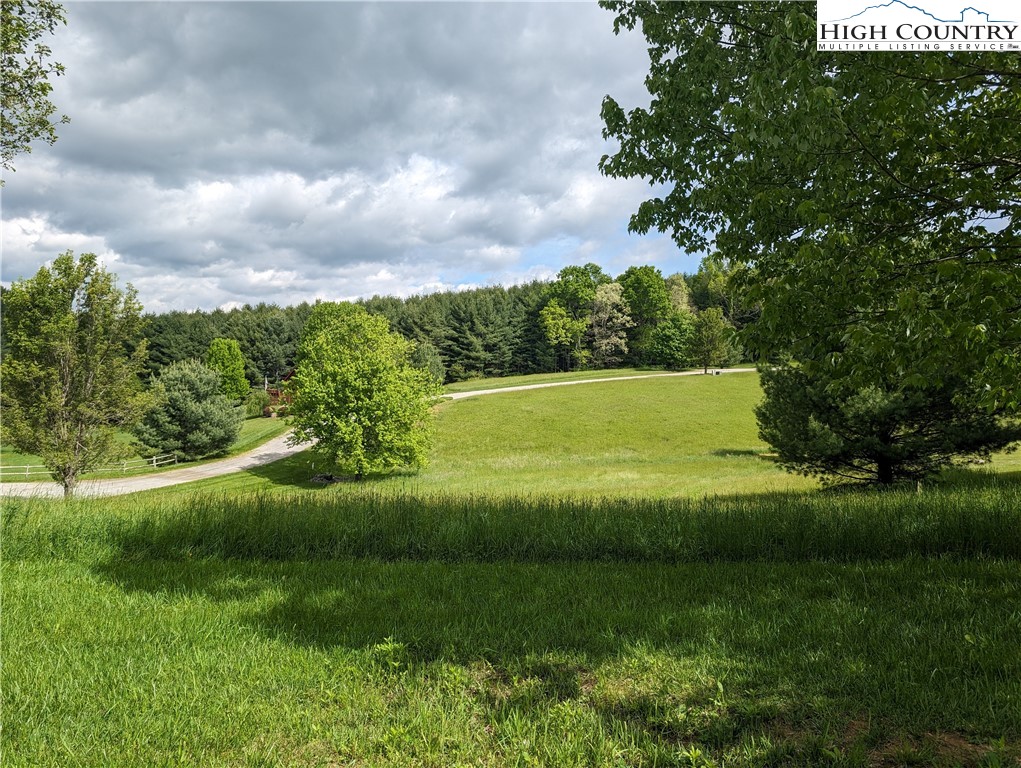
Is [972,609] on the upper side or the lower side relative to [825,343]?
lower

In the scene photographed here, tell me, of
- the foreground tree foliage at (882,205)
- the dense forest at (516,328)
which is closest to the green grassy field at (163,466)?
the dense forest at (516,328)

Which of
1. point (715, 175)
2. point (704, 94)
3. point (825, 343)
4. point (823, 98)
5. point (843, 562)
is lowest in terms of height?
point (843, 562)

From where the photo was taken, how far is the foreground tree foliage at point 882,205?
4.39 m

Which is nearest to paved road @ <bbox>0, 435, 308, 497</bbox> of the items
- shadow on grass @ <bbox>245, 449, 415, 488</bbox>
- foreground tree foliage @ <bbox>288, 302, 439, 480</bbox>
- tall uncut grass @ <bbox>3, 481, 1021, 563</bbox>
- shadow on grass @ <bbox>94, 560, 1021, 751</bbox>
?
shadow on grass @ <bbox>245, 449, 415, 488</bbox>

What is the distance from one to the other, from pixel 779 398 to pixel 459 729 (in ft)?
43.2

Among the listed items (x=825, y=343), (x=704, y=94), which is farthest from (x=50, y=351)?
(x=825, y=343)

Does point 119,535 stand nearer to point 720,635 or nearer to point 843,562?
point 720,635

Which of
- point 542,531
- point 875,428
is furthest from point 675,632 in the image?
point 875,428

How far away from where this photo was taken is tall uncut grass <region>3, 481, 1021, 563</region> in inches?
261

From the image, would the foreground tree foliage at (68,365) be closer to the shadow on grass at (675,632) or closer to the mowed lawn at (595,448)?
the mowed lawn at (595,448)

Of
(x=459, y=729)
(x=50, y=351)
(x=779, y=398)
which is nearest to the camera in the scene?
(x=459, y=729)

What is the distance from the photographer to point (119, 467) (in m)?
31.5

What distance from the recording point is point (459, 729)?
3143 millimetres

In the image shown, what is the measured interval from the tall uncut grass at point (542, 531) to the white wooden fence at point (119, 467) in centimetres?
2952
